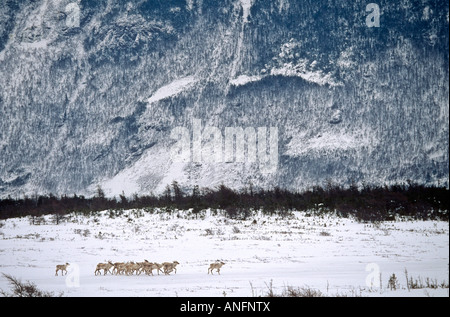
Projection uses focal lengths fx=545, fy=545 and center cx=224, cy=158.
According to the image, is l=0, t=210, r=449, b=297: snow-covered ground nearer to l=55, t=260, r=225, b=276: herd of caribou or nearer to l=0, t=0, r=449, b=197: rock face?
l=55, t=260, r=225, b=276: herd of caribou

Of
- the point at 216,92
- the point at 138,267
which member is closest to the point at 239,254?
the point at 138,267

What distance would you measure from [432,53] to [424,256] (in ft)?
400

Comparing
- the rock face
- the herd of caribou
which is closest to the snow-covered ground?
the herd of caribou

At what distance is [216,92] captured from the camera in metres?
135

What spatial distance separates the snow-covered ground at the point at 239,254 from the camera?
12961 mm

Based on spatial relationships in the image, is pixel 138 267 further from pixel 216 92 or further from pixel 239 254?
pixel 216 92

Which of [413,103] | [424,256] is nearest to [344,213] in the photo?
[424,256]

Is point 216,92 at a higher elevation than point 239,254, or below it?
higher

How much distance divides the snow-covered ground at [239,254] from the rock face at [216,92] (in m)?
80.8

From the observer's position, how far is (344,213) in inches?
1344

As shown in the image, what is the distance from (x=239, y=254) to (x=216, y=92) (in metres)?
117

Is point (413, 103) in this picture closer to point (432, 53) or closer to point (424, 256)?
point (432, 53)

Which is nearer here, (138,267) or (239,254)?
(138,267)

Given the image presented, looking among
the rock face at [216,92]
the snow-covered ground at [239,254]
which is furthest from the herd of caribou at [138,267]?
the rock face at [216,92]
